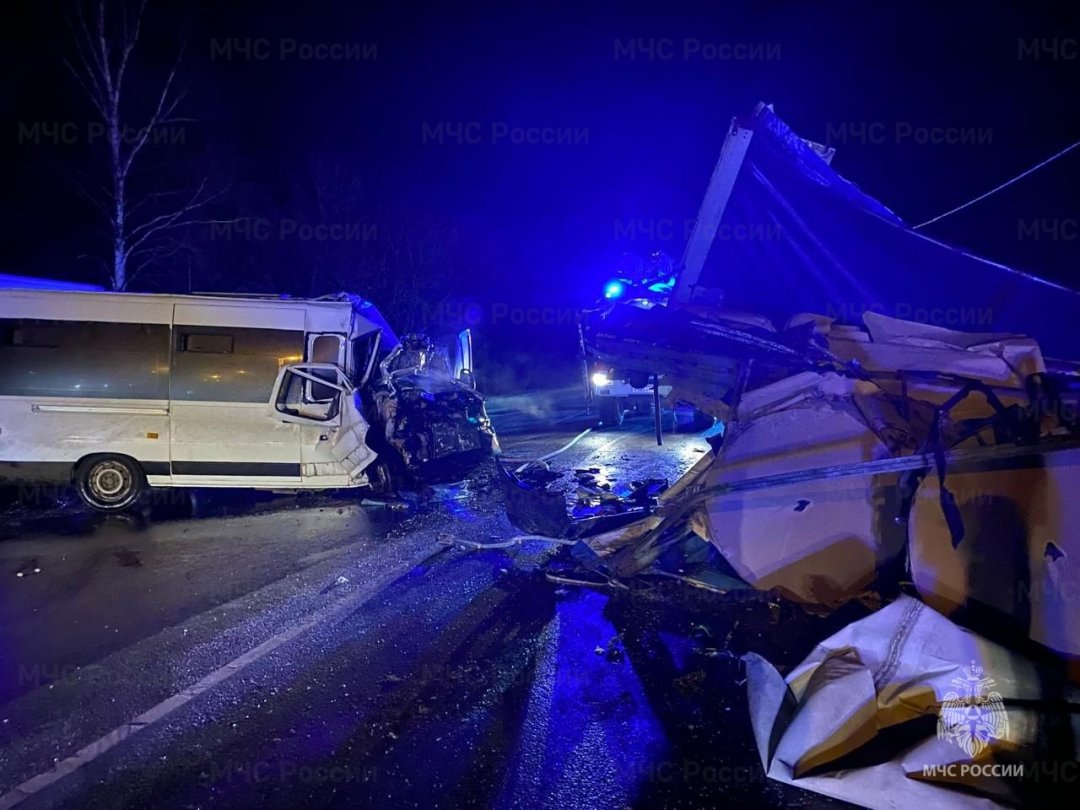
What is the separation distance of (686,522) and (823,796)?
7.64 ft

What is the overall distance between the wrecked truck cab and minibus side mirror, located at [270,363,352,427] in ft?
2.60

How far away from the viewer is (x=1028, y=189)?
8.70 m

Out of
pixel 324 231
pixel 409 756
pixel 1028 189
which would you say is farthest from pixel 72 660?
pixel 324 231

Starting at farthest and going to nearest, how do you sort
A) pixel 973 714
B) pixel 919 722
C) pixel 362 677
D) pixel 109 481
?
1. pixel 109 481
2. pixel 362 677
3. pixel 919 722
4. pixel 973 714

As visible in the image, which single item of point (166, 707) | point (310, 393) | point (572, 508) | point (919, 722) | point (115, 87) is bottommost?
point (166, 707)

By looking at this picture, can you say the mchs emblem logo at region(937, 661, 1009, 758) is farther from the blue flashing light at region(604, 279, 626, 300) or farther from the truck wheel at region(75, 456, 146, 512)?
the truck wheel at region(75, 456, 146, 512)

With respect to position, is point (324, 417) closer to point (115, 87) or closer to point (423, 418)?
point (423, 418)

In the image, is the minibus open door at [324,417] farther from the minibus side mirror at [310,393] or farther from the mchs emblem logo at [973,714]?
the mchs emblem logo at [973,714]

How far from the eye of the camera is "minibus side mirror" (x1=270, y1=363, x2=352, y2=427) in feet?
24.1

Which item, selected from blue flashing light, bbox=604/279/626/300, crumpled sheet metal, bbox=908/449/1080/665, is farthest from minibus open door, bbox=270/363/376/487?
crumpled sheet metal, bbox=908/449/1080/665

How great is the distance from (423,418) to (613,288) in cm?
321

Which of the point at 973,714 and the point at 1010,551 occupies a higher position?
the point at 1010,551

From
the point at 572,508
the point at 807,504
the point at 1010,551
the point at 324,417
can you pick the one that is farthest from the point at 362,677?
the point at 324,417

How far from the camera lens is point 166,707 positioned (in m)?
3.50
